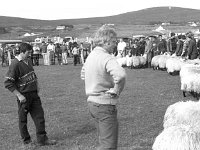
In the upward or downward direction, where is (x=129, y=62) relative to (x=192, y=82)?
downward

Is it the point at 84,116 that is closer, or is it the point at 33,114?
the point at 33,114

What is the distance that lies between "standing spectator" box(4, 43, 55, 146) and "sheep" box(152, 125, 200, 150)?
9.19 ft

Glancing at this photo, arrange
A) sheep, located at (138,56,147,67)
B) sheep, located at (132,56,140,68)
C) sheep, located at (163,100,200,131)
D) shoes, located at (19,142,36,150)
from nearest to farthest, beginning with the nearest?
sheep, located at (163,100,200,131)
shoes, located at (19,142,36,150)
sheep, located at (132,56,140,68)
sheep, located at (138,56,147,67)

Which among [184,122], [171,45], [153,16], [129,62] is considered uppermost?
[153,16]

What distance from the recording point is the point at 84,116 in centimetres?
973

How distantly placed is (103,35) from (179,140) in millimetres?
Result: 1787

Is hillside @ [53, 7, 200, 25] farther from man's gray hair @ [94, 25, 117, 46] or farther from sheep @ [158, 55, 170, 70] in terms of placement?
man's gray hair @ [94, 25, 117, 46]

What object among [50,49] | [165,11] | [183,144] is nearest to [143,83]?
[183,144]

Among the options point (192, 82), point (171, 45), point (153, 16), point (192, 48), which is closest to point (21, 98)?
point (192, 82)

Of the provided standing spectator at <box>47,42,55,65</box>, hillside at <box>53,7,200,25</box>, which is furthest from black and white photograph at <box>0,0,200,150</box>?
hillside at <box>53,7,200,25</box>

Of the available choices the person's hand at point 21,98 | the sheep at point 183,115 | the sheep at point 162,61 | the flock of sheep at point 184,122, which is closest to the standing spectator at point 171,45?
the sheep at point 162,61

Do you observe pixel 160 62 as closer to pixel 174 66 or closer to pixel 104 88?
pixel 174 66

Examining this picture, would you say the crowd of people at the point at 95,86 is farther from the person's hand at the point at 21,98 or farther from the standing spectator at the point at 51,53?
the standing spectator at the point at 51,53

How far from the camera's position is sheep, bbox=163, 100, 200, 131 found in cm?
678
